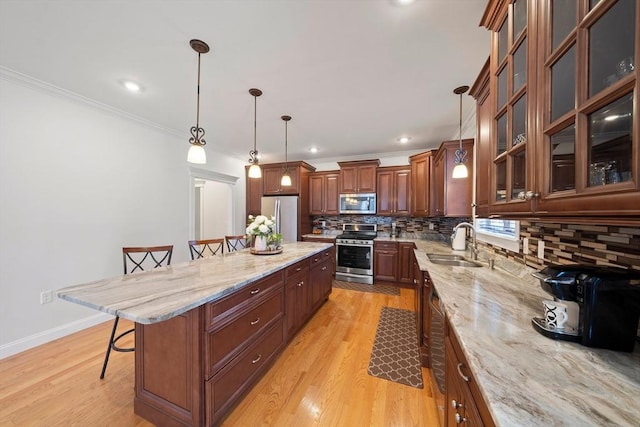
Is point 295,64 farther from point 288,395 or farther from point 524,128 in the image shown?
point 288,395

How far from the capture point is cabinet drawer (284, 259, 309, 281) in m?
2.22

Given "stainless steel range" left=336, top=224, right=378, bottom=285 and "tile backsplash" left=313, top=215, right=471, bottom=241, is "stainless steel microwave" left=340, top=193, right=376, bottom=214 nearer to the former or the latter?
"tile backsplash" left=313, top=215, right=471, bottom=241

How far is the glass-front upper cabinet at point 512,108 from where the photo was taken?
3.25 feet

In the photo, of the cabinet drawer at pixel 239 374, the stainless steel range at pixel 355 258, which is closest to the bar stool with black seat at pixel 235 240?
the cabinet drawer at pixel 239 374

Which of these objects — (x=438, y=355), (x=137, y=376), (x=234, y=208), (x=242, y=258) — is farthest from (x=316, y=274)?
(x=234, y=208)

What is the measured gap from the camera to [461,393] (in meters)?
0.91

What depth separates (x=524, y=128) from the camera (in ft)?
3.36

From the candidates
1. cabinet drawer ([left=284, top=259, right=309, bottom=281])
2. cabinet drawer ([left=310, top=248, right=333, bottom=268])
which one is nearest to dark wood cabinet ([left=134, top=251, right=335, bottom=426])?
cabinet drawer ([left=284, top=259, right=309, bottom=281])

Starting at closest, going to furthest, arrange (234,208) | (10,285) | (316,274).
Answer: (10,285), (316,274), (234,208)

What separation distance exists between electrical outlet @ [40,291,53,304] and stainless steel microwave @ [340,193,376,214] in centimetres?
424

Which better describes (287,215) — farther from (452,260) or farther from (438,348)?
(438,348)

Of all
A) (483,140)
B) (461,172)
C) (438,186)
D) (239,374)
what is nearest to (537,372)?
(483,140)

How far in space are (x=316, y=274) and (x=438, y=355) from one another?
5.47 feet

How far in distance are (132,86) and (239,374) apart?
9.77 ft
